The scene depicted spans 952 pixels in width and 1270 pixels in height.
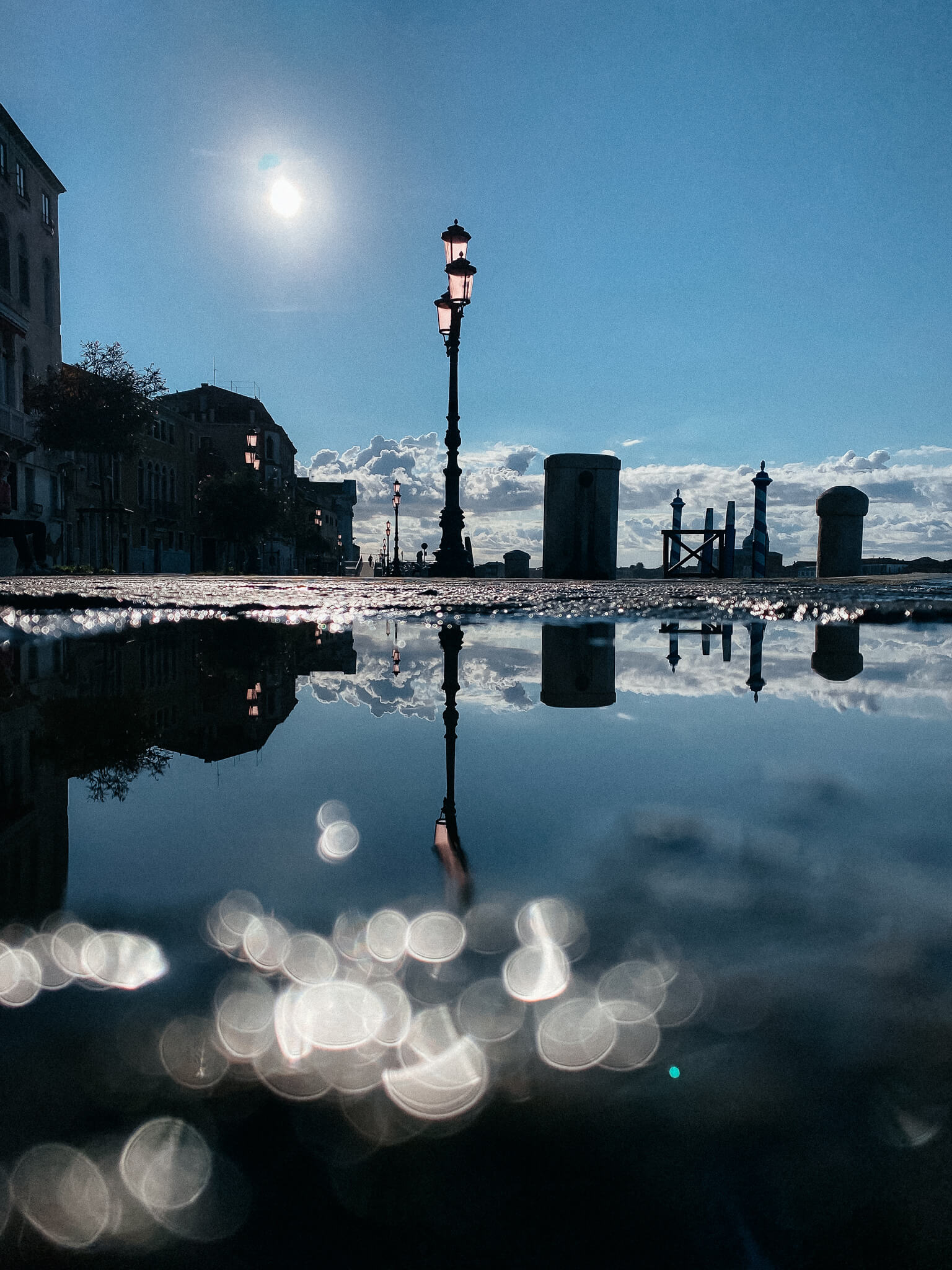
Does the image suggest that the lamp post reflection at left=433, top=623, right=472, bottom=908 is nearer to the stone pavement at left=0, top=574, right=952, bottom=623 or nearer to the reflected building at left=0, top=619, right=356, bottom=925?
the reflected building at left=0, top=619, right=356, bottom=925

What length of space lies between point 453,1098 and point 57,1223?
227 mm

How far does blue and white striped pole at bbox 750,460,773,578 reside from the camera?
19734mm

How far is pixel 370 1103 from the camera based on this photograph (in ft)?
1.70

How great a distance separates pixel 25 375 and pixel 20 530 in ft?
70.2

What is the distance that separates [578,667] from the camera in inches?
93.9

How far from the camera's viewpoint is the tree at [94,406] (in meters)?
29.0

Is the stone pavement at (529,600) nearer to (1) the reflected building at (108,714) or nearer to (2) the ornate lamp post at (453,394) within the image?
(1) the reflected building at (108,714)

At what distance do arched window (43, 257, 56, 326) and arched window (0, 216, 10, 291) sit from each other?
3248mm

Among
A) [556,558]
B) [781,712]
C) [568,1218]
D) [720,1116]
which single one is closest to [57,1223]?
[568,1218]

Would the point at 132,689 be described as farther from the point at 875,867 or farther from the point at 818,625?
the point at 818,625

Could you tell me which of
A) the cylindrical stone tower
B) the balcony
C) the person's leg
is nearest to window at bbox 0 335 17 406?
the balcony

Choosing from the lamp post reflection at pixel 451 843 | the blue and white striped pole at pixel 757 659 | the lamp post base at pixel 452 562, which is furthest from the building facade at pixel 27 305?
the lamp post reflection at pixel 451 843

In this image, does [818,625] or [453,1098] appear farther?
[818,625]

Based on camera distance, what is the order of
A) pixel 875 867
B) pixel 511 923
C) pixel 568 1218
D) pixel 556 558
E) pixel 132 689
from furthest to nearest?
pixel 556 558, pixel 132 689, pixel 875 867, pixel 511 923, pixel 568 1218
